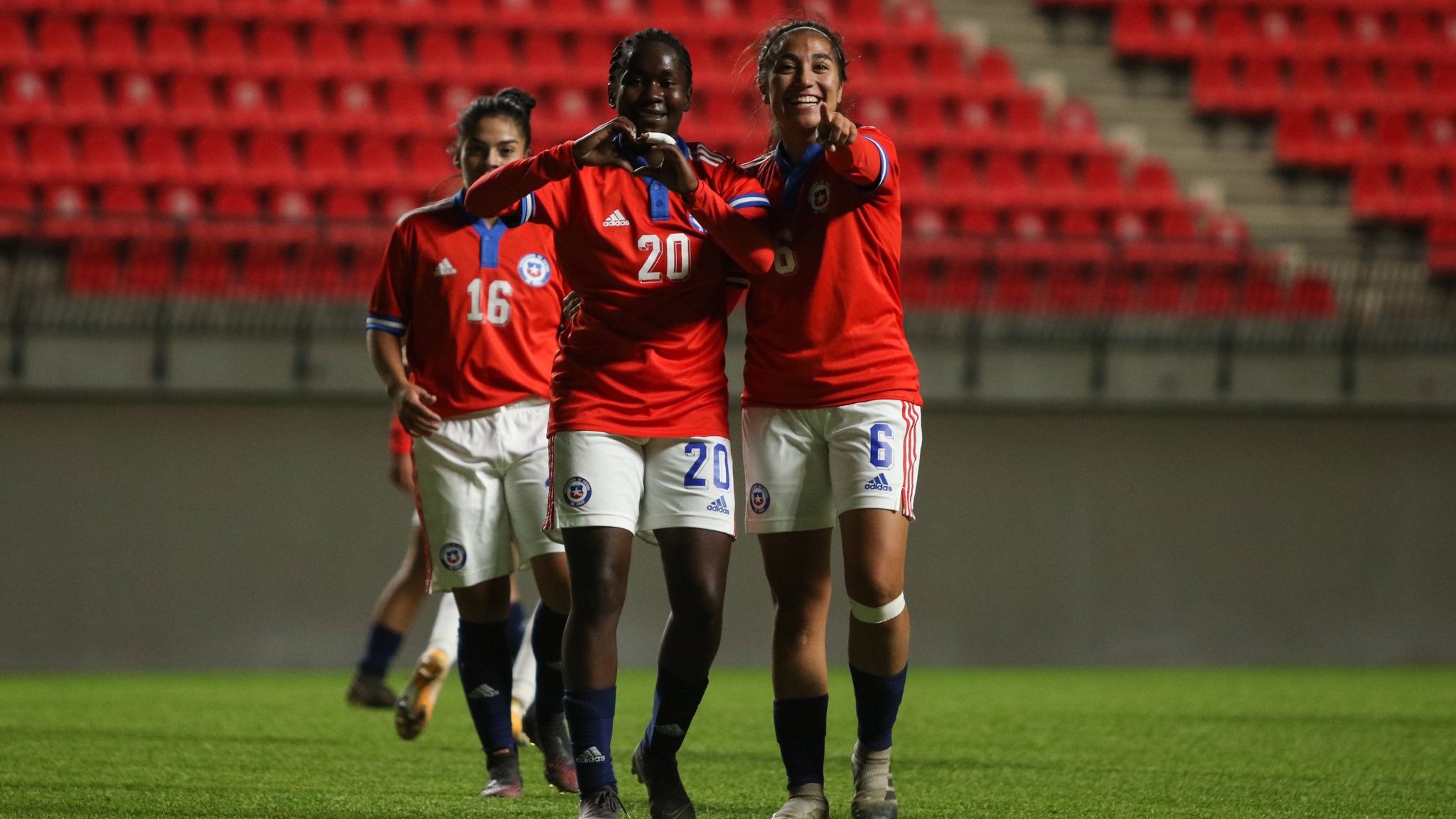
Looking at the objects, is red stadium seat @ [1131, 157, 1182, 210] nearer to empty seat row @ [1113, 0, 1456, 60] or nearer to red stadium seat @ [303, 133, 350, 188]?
empty seat row @ [1113, 0, 1456, 60]

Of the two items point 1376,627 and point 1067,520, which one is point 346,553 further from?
point 1376,627

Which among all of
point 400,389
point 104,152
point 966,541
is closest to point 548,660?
point 400,389

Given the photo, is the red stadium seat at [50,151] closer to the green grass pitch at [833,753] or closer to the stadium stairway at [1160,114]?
the green grass pitch at [833,753]

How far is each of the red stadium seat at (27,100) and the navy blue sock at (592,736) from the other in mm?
8659

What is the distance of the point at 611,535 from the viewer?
10.8 ft

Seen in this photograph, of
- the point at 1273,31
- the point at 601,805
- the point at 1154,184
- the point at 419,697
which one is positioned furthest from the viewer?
the point at 1273,31

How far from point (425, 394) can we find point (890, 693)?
4.19 feet

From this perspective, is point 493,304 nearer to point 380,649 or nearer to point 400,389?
point 400,389

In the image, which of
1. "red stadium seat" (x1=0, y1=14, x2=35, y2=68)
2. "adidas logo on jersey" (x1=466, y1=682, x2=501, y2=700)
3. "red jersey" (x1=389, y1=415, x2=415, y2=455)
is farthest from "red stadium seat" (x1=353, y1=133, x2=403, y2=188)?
"adidas logo on jersey" (x1=466, y1=682, x2=501, y2=700)

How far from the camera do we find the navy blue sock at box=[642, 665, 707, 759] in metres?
3.35

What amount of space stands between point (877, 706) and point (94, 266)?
6.89 metres

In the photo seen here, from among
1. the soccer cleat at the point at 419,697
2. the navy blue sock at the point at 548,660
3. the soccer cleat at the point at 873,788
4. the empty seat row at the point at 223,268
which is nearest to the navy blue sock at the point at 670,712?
the soccer cleat at the point at 873,788

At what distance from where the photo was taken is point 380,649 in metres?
6.10

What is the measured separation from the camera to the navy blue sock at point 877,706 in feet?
11.4
